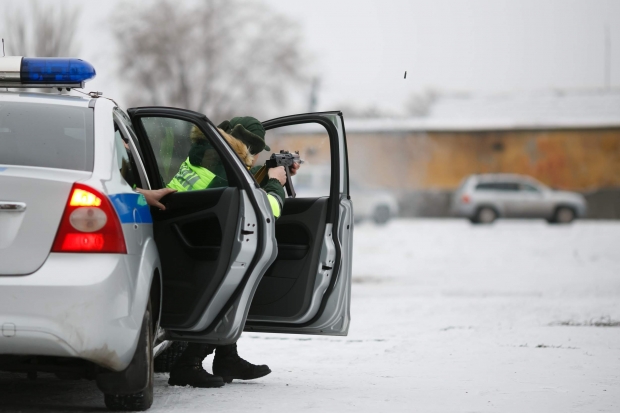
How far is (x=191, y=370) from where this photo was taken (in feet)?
19.8

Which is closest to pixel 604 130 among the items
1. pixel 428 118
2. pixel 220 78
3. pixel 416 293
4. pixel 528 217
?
pixel 428 118

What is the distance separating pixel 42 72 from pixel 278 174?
1.55 meters

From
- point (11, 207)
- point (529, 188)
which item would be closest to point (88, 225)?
point (11, 207)

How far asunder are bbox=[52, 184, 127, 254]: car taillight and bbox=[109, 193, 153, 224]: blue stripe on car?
7cm

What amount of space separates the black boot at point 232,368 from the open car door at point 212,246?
0.94m

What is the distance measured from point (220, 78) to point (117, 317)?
41.3 metres

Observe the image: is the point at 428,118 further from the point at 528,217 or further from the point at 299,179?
the point at 299,179

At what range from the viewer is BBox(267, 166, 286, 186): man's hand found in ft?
20.1

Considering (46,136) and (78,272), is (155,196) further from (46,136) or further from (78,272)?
(78,272)

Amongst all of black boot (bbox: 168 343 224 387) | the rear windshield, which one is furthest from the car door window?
the rear windshield

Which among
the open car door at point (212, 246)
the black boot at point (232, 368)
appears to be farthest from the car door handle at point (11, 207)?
the black boot at point (232, 368)

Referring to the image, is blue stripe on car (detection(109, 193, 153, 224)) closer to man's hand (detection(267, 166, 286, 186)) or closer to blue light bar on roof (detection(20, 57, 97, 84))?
blue light bar on roof (detection(20, 57, 97, 84))

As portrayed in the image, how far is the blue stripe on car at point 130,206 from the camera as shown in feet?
15.0

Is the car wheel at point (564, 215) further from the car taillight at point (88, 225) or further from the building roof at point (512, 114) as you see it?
the car taillight at point (88, 225)
